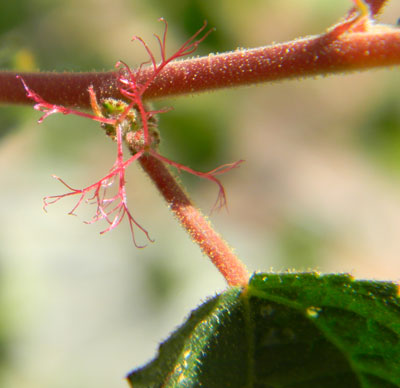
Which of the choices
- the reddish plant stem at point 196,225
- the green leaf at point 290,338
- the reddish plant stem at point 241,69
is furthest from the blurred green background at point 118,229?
the green leaf at point 290,338

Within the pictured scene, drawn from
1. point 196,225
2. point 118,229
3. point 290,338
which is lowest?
point 118,229

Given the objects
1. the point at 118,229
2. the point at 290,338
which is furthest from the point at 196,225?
the point at 118,229

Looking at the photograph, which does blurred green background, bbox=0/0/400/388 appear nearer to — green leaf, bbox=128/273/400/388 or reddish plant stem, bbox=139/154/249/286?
reddish plant stem, bbox=139/154/249/286

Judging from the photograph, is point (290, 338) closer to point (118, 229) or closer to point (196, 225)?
point (196, 225)

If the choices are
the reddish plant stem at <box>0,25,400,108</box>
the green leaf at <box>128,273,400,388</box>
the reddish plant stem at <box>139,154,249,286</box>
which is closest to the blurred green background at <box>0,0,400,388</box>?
the reddish plant stem at <box>0,25,400,108</box>

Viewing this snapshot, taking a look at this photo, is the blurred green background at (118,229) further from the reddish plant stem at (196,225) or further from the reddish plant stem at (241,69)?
the reddish plant stem at (196,225)
